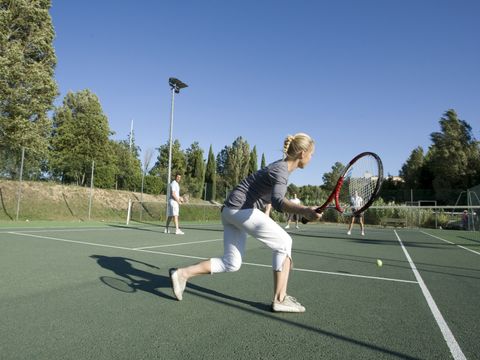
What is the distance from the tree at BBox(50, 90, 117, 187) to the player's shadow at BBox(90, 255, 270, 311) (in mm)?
19227

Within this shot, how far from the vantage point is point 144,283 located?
4559 millimetres

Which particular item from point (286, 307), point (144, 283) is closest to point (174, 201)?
point (144, 283)

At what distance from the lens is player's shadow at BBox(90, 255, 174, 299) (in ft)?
14.0

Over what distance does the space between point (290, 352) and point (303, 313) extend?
99 cm

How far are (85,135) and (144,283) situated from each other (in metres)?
30.7

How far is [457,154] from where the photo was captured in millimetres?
45094

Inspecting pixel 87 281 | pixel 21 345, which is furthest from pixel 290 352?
pixel 87 281

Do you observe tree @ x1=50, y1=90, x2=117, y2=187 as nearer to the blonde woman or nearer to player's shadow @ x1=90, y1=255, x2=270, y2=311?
player's shadow @ x1=90, y1=255, x2=270, y2=311

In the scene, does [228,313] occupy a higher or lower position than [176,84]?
lower

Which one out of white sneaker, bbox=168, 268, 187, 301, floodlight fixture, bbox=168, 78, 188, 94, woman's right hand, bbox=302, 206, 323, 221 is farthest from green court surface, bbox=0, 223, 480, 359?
floodlight fixture, bbox=168, 78, 188, 94

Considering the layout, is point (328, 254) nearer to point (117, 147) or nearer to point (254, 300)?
point (254, 300)

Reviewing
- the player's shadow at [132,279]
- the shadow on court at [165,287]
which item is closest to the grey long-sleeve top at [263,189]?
the shadow on court at [165,287]

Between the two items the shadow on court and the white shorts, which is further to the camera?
the white shorts

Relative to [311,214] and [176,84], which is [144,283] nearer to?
[311,214]
